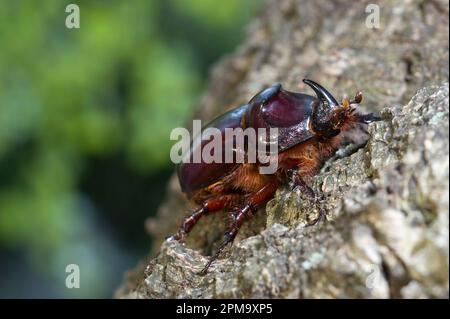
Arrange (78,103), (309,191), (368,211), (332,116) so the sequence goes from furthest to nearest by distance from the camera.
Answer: (78,103)
(332,116)
(309,191)
(368,211)

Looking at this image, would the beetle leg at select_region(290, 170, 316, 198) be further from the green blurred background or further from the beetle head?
the green blurred background

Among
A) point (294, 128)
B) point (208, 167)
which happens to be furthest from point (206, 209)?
point (294, 128)

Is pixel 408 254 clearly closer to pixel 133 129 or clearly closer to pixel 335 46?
pixel 335 46

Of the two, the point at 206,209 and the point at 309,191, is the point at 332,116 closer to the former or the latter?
the point at 309,191

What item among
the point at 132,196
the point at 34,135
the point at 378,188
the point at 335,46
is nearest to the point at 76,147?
the point at 34,135

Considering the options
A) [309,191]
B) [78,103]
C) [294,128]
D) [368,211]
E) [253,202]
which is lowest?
[368,211]

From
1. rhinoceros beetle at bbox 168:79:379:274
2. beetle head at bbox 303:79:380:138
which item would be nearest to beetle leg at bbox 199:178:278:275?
rhinoceros beetle at bbox 168:79:379:274

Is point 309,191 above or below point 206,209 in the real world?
below
